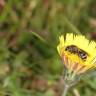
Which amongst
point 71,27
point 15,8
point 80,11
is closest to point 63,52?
point 71,27

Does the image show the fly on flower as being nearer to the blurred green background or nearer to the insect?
the insect

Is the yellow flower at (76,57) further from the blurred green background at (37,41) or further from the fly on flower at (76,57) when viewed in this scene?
the blurred green background at (37,41)

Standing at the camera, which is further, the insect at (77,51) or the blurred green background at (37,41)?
the blurred green background at (37,41)

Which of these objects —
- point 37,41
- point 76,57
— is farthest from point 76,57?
→ point 37,41

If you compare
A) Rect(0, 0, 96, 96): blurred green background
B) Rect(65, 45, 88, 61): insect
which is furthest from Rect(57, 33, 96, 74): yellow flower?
Rect(0, 0, 96, 96): blurred green background

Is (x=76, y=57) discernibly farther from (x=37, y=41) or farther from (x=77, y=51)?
(x=37, y=41)

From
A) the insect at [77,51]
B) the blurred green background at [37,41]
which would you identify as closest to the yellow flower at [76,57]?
the insect at [77,51]
